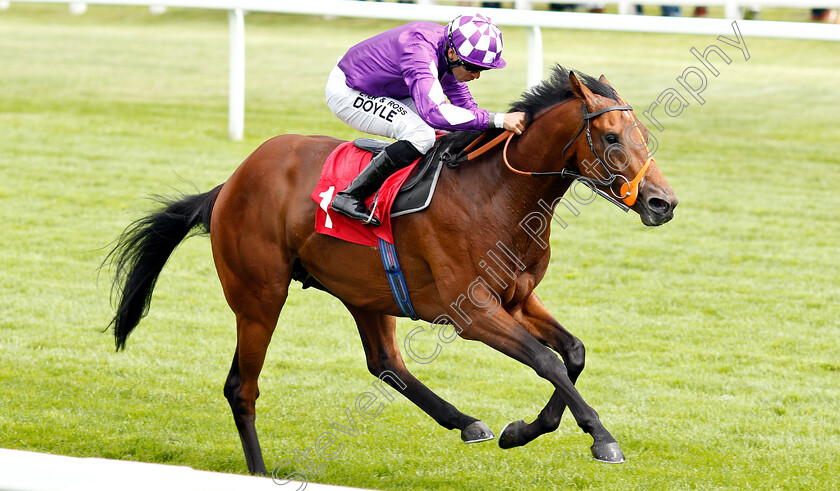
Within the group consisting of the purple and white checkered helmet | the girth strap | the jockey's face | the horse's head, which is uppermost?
the purple and white checkered helmet

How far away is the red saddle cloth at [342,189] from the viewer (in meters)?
4.05

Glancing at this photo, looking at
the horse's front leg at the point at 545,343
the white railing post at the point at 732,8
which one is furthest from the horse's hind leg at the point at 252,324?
the white railing post at the point at 732,8

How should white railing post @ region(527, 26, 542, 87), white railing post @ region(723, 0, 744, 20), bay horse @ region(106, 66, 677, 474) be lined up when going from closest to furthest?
1. bay horse @ region(106, 66, 677, 474)
2. white railing post @ region(527, 26, 542, 87)
3. white railing post @ region(723, 0, 744, 20)

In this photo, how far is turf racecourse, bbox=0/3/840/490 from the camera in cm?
468

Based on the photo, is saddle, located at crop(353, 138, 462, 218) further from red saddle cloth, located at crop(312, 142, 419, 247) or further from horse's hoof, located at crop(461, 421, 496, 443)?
horse's hoof, located at crop(461, 421, 496, 443)

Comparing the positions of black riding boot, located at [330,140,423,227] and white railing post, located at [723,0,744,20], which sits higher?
black riding boot, located at [330,140,423,227]

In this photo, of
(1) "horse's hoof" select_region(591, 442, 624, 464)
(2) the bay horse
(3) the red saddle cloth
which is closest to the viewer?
(1) "horse's hoof" select_region(591, 442, 624, 464)

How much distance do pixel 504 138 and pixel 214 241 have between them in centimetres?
152

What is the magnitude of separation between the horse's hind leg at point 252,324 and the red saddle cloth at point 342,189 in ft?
1.20

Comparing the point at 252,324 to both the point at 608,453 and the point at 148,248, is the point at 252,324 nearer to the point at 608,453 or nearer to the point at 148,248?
the point at 148,248

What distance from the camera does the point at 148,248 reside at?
4941mm

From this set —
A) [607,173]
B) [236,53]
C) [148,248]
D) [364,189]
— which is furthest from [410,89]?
[236,53]

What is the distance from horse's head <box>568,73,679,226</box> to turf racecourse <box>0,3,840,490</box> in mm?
1431

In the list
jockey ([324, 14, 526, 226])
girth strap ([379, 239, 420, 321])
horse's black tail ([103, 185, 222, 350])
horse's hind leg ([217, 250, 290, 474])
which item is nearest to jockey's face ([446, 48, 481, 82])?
jockey ([324, 14, 526, 226])
